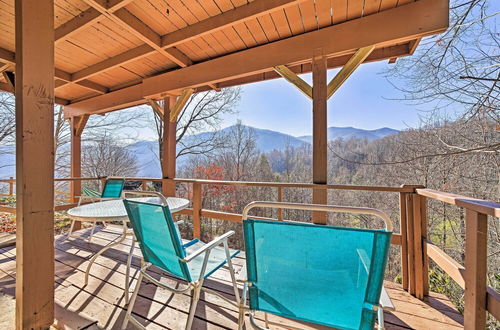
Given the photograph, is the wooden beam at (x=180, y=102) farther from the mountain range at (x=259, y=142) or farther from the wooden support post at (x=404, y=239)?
the mountain range at (x=259, y=142)

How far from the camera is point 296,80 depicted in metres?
2.52

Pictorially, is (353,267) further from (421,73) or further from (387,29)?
(421,73)

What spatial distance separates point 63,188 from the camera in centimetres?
1037

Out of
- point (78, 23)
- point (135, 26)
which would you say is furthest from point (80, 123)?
point (135, 26)

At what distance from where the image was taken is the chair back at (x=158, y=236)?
1239mm

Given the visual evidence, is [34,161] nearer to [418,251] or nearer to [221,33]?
[221,33]

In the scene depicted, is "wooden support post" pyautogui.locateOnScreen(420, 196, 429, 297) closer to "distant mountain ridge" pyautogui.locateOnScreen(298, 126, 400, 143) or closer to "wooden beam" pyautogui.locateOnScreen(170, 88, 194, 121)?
"wooden beam" pyautogui.locateOnScreen(170, 88, 194, 121)

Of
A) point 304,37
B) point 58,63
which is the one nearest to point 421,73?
point 304,37

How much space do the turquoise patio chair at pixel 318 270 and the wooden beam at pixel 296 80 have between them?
1.86m

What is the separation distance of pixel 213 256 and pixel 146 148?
31.1ft

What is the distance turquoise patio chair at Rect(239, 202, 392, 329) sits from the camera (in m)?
0.86

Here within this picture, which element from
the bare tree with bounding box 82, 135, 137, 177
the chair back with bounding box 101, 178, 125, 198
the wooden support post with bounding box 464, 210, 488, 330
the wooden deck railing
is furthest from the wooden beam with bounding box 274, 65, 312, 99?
the bare tree with bounding box 82, 135, 137, 177

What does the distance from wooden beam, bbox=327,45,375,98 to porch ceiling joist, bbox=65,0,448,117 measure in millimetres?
75

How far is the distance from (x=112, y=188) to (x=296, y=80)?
9.95 feet
